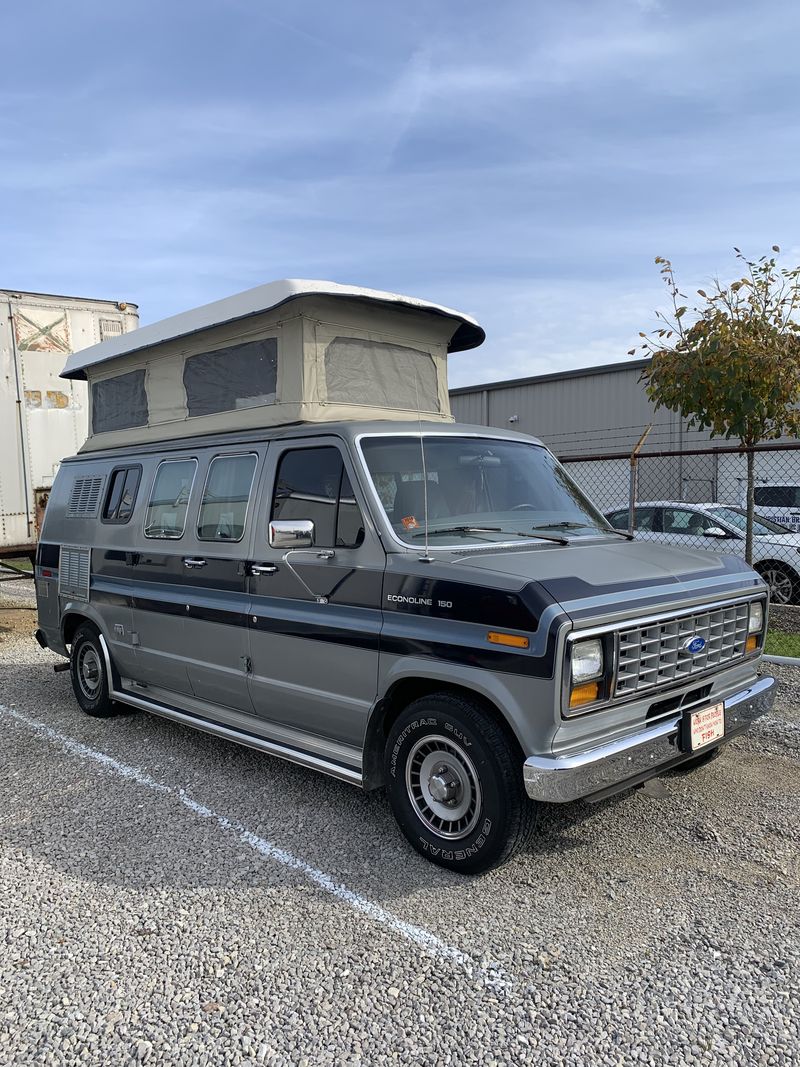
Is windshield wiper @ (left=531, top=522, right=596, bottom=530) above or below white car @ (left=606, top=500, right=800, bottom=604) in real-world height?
above

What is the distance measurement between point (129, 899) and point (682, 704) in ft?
8.95

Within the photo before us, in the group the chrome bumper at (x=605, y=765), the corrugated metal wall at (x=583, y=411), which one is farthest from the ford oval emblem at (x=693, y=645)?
the corrugated metal wall at (x=583, y=411)

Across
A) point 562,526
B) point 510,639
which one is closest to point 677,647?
point 510,639

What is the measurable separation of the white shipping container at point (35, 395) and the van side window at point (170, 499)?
16.9 ft

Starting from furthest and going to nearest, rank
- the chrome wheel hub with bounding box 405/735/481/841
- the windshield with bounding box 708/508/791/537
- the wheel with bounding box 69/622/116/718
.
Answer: the windshield with bounding box 708/508/791/537 → the wheel with bounding box 69/622/116/718 → the chrome wheel hub with bounding box 405/735/481/841

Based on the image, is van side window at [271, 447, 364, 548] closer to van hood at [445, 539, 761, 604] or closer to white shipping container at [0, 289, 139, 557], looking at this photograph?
van hood at [445, 539, 761, 604]

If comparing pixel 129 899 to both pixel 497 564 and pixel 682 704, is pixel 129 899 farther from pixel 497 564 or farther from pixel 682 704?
pixel 682 704

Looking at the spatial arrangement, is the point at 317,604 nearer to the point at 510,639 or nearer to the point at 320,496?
the point at 320,496

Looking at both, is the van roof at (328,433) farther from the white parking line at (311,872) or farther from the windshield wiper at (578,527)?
the white parking line at (311,872)

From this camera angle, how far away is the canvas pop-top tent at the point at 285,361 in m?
4.95

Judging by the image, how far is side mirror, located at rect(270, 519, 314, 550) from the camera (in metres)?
4.08

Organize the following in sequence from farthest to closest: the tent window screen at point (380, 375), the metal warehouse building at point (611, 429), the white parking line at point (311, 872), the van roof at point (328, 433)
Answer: the metal warehouse building at point (611, 429), the tent window screen at point (380, 375), the van roof at point (328, 433), the white parking line at point (311, 872)

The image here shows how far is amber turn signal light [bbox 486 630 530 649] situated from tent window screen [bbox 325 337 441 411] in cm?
223

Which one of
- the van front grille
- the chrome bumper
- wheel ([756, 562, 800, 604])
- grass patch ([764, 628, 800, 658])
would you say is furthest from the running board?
wheel ([756, 562, 800, 604])
